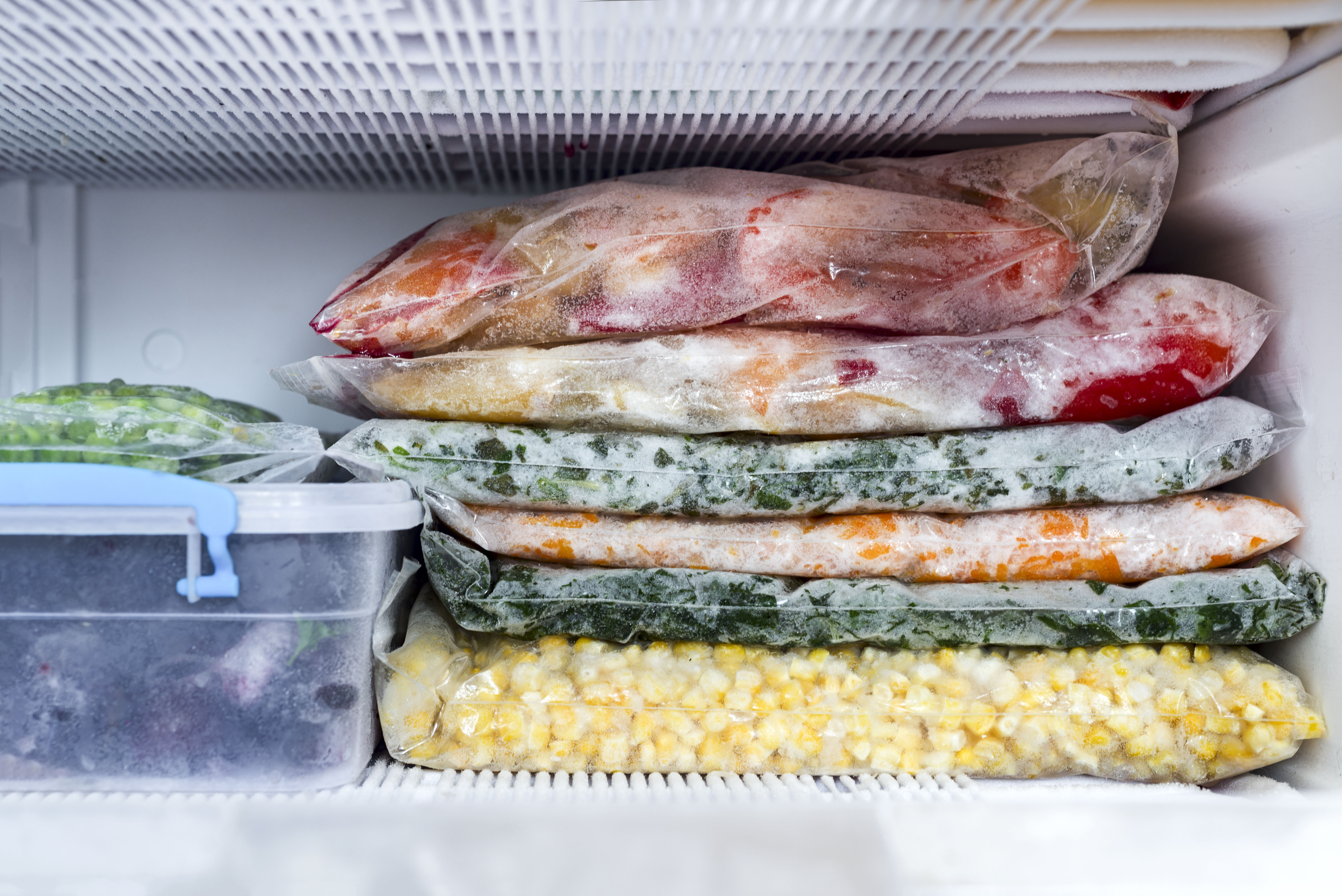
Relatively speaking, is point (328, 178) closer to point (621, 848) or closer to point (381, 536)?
point (381, 536)

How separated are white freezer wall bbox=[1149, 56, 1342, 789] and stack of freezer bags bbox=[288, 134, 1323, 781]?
28 mm

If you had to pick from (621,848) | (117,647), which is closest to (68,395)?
(117,647)

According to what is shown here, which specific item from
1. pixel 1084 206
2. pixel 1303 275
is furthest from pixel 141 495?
pixel 1303 275

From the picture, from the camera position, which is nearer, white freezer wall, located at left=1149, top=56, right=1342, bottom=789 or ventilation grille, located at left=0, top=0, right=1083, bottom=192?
ventilation grille, located at left=0, top=0, right=1083, bottom=192

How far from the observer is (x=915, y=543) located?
2.14ft

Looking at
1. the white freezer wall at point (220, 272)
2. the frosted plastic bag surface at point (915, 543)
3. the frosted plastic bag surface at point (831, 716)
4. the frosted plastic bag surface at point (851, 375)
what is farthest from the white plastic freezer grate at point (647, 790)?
the white freezer wall at point (220, 272)

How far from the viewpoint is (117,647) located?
1.81ft

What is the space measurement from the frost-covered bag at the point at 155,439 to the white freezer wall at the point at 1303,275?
76 centimetres

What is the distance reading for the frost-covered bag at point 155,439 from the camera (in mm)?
566

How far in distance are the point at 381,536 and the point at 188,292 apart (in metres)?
0.47

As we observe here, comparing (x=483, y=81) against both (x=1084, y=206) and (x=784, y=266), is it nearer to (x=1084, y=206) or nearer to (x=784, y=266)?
(x=784, y=266)

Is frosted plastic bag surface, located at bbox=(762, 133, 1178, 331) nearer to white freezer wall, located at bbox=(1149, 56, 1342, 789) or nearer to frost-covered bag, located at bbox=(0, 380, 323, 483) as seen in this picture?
white freezer wall, located at bbox=(1149, 56, 1342, 789)

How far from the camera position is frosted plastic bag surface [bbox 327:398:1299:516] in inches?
25.4

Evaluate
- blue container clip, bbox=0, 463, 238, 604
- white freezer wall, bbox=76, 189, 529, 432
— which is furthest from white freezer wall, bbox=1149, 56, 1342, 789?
blue container clip, bbox=0, 463, 238, 604
